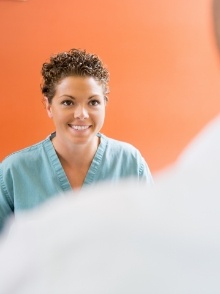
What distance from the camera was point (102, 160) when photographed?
134 cm

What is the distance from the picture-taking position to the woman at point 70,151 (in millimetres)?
1277

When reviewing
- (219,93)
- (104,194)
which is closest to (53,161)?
(104,194)

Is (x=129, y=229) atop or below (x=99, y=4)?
below

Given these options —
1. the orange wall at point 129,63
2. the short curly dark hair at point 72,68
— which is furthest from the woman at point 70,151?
the orange wall at point 129,63

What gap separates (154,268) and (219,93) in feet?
7.57

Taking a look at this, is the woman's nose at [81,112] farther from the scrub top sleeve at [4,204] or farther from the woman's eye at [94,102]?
the scrub top sleeve at [4,204]

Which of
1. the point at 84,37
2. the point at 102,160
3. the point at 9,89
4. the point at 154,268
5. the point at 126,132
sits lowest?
the point at 154,268

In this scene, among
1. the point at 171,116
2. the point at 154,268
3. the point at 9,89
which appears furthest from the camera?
the point at 171,116

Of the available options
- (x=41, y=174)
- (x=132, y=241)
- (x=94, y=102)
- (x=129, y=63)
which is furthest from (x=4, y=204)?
(x=129, y=63)

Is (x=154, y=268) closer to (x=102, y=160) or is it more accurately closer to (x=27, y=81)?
(x=102, y=160)

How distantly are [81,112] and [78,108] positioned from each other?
2 centimetres

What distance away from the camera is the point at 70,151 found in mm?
1360

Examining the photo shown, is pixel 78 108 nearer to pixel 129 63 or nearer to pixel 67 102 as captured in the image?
pixel 67 102

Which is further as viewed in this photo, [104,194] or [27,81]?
[27,81]
